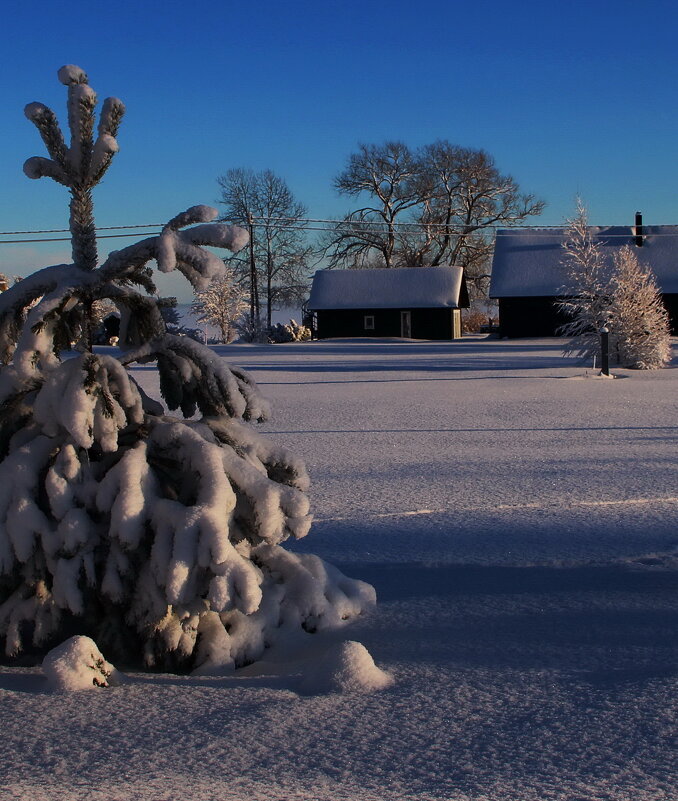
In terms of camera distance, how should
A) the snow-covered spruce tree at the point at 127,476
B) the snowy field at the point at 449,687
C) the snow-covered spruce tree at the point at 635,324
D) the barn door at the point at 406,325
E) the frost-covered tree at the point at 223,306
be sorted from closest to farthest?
the snowy field at the point at 449,687
the snow-covered spruce tree at the point at 127,476
the snow-covered spruce tree at the point at 635,324
the barn door at the point at 406,325
the frost-covered tree at the point at 223,306

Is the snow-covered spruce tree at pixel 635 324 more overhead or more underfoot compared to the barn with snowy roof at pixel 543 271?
more underfoot

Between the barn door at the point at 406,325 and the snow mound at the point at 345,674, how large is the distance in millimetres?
52866

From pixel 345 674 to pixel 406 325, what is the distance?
53209 millimetres

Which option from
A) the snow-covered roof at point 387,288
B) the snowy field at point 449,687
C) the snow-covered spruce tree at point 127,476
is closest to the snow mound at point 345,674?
the snowy field at point 449,687

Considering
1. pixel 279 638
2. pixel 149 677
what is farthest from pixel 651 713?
pixel 149 677

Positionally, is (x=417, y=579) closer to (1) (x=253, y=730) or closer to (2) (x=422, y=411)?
(1) (x=253, y=730)

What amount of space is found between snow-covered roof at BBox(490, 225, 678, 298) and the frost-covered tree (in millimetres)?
22397

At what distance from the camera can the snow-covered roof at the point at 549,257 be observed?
50750 millimetres

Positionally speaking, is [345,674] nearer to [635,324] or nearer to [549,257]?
[635,324]

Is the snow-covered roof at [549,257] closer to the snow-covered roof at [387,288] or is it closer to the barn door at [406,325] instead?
the snow-covered roof at [387,288]

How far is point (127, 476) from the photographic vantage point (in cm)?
364

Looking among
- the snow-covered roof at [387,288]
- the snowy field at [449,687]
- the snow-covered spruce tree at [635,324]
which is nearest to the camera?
the snowy field at [449,687]

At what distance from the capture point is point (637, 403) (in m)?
17.1

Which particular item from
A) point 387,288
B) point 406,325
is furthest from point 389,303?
point 406,325
